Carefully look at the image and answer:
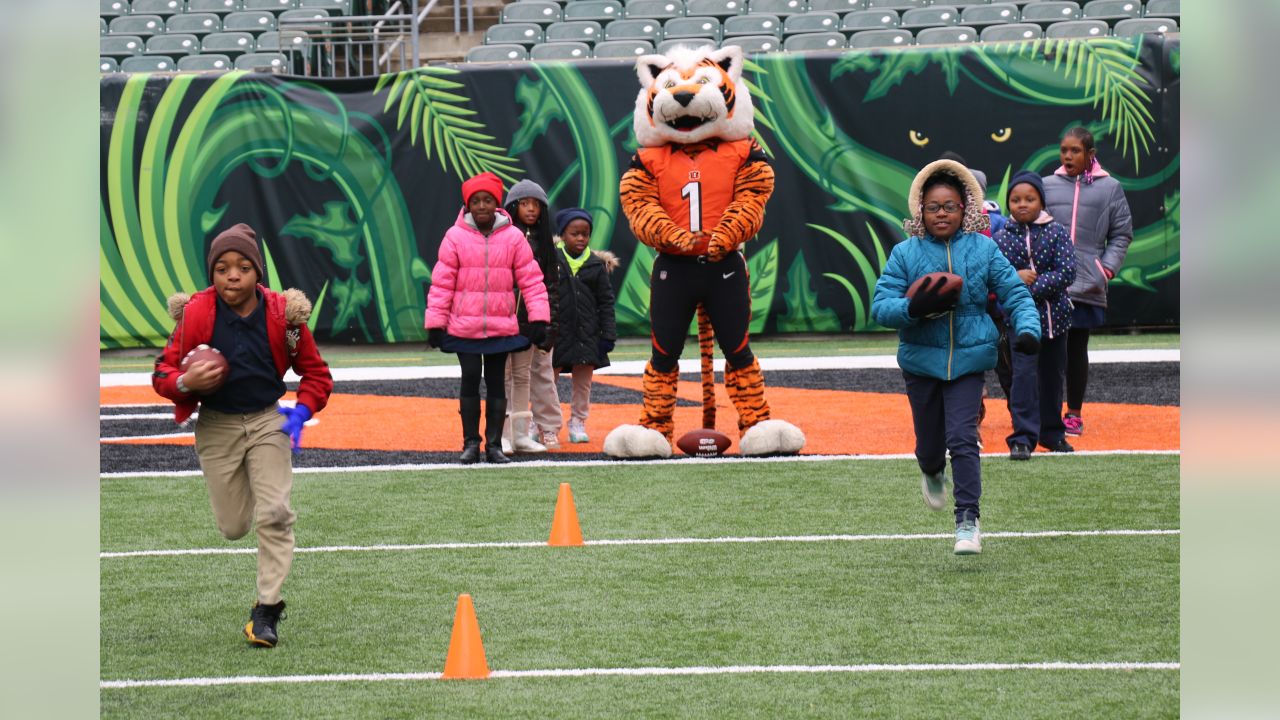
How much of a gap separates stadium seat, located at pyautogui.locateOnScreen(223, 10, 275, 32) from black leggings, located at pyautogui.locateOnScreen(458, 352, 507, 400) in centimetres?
1243

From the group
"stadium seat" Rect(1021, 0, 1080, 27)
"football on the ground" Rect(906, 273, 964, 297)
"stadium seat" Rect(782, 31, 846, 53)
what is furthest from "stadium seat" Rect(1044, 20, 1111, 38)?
"football on the ground" Rect(906, 273, 964, 297)

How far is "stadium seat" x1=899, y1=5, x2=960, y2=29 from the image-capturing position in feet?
60.6

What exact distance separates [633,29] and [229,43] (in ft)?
16.6

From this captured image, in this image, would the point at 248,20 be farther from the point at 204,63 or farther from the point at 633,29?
the point at 633,29

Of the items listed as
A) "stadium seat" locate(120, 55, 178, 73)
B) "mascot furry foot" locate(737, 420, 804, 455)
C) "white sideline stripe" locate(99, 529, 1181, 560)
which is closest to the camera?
"white sideline stripe" locate(99, 529, 1181, 560)

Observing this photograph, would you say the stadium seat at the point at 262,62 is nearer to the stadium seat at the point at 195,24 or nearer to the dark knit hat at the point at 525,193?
the stadium seat at the point at 195,24

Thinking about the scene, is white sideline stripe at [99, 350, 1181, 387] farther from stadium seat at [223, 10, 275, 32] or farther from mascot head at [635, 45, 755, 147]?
stadium seat at [223, 10, 275, 32]

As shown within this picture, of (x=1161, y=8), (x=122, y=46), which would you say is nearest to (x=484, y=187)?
(x=1161, y=8)

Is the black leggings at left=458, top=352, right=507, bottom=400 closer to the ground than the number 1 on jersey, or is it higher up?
closer to the ground

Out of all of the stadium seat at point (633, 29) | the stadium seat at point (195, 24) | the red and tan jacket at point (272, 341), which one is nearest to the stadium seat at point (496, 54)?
the stadium seat at point (633, 29)

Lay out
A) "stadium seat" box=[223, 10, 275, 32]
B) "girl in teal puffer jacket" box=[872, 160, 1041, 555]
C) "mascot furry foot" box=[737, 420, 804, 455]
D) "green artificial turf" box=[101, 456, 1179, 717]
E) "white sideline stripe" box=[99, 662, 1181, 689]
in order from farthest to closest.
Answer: "stadium seat" box=[223, 10, 275, 32] → "mascot furry foot" box=[737, 420, 804, 455] → "girl in teal puffer jacket" box=[872, 160, 1041, 555] → "white sideline stripe" box=[99, 662, 1181, 689] → "green artificial turf" box=[101, 456, 1179, 717]

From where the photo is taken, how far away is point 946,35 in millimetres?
18031

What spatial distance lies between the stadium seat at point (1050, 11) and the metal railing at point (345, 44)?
7109 mm

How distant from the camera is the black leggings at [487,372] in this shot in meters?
9.38
